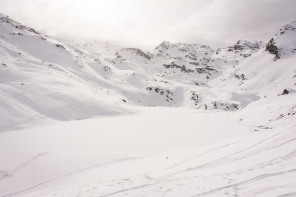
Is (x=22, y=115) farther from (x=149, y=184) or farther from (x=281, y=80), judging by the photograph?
(x=281, y=80)

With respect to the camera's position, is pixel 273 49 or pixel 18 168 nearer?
pixel 18 168

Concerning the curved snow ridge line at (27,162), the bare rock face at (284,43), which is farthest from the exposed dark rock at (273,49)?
the curved snow ridge line at (27,162)

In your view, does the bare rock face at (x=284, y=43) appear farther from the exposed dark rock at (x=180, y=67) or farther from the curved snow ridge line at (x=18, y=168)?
the curved snow ridge line at (x=18, y=168)

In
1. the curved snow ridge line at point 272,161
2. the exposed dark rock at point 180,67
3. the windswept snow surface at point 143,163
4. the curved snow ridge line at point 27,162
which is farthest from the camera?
the exposed dark rock at point 180,67

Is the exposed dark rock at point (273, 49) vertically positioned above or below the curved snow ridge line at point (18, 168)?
above

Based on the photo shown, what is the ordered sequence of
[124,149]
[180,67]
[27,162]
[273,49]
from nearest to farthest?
1. [27,162]
2. [124,149]
3. [273,49]
4. [180,67]

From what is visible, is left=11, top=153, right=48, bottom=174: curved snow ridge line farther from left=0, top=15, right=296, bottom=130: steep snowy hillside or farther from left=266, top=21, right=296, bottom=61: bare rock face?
left=266, top=21, right=296, bottom=61: bare rock face

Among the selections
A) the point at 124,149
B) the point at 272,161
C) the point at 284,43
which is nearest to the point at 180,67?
the point at 284,43

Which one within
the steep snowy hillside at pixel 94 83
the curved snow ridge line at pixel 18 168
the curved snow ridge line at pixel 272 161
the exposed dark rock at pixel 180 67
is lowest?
the curved snow ridge line at pixel 272 161

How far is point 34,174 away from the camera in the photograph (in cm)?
1404

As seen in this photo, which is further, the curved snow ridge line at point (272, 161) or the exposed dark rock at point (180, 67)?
the exposed dark rock at point (180, 67)

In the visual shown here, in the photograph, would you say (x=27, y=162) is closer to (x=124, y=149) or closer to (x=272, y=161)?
(x=124, y=149)

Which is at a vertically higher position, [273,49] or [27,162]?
[273,49]

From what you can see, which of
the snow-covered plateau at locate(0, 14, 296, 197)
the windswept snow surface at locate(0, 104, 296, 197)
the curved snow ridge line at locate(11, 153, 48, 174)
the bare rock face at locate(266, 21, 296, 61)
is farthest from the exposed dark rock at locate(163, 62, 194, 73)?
the curved snow ridge line at locate(11, 153, 48, 174)
